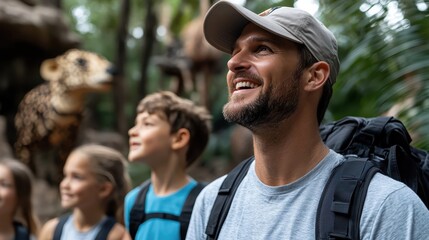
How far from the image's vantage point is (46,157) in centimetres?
902

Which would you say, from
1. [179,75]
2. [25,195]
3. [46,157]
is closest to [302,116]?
[25,195]

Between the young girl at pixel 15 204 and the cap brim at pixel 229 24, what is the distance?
2438 mm

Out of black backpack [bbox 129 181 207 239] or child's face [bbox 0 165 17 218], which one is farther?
child's face [bbox 0 165 17 218]

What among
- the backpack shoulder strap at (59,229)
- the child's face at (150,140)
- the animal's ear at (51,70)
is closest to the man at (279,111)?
the child's face at (150,140)

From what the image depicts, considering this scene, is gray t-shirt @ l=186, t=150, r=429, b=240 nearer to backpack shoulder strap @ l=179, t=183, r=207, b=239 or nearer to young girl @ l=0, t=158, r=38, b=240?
backpack shoulder strap @ l=179, t=183, r=207, b=239

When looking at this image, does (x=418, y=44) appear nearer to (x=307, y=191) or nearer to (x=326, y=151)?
(x=326, y=151)

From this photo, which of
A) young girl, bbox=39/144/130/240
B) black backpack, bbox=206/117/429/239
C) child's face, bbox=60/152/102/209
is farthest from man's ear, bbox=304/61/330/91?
child's face, bbox=60/152/102/209

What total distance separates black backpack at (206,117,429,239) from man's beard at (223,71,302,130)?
0.24 m

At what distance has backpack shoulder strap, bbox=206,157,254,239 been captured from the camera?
188 centimetres

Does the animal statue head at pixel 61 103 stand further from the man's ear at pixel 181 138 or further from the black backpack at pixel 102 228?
the man's ear at pixel 181 138

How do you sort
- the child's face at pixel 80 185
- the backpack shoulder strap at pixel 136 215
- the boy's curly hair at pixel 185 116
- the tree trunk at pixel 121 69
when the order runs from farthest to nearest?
1. the tree trunk at pixel 121 69
2. the child's face at pixel 80 185
3. the boy's curly hair at pixel 185 116
4. the backpack shoulder strap at pixel 136 215

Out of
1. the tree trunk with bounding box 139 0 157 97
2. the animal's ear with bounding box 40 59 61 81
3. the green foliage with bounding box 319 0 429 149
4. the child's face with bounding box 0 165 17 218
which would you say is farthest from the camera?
the tree trunk with bounding box 139 0 157 97

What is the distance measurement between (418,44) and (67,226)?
228 centimetres

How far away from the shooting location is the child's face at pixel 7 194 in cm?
391
